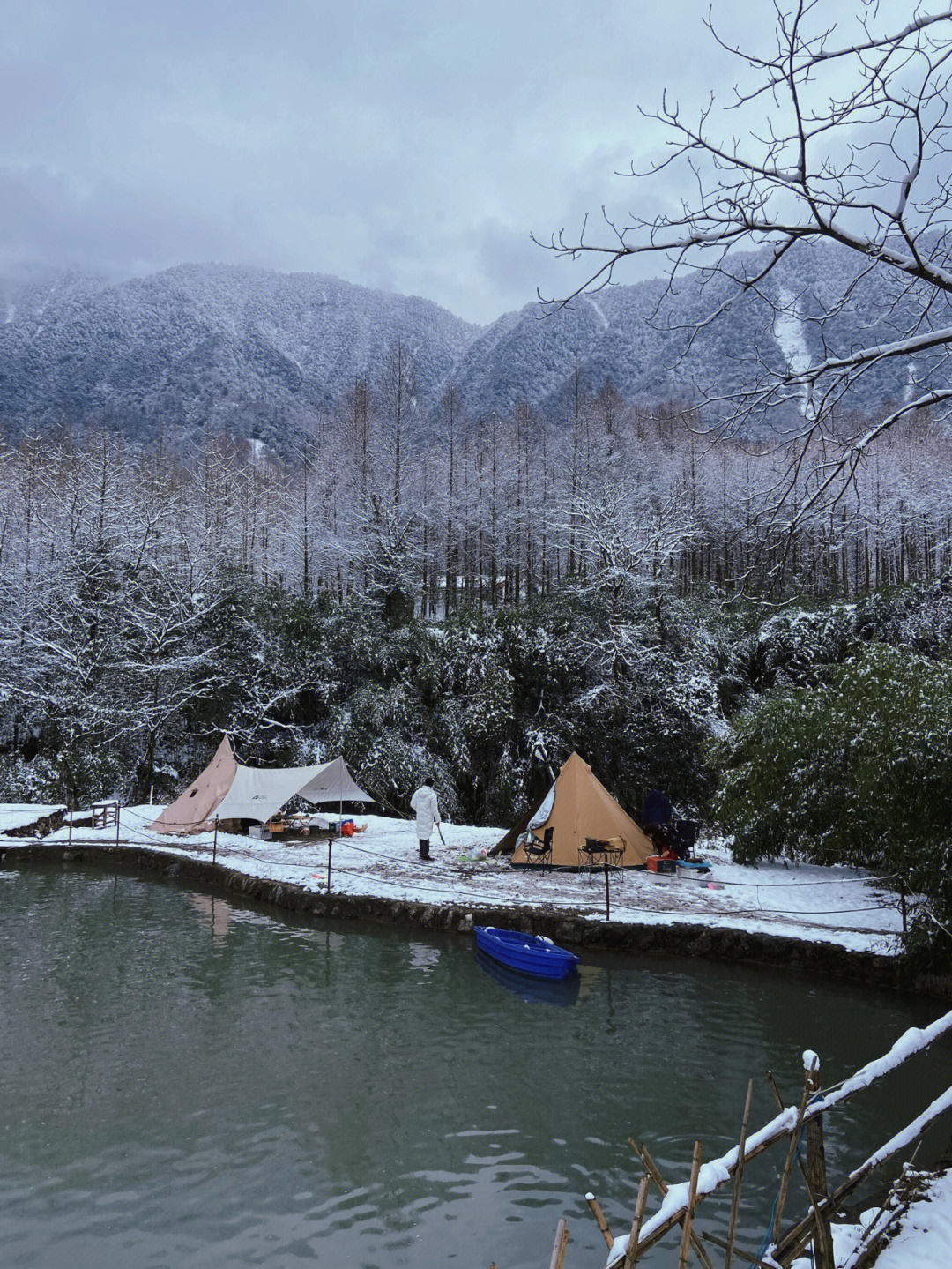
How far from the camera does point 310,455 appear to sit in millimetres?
37062

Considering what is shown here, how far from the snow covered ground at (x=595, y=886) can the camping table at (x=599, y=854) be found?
0.25 m

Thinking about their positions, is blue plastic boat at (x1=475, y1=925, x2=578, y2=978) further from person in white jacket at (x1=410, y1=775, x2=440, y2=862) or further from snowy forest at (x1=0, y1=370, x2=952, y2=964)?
snowy forest at (x1=0, y1=370, x2=952, y2=964)

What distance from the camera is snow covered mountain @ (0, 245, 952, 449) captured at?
234ft

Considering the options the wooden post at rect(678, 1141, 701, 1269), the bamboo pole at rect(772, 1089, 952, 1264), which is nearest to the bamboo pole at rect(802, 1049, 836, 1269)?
the bamboo pole at rect(772, 1089, 952, 1264)

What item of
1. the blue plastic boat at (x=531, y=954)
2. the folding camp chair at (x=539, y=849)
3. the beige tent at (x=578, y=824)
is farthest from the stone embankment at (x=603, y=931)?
the beige tent at (x=578, y=824)

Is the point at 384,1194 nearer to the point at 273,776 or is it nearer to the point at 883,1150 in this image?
the point at 883,1150

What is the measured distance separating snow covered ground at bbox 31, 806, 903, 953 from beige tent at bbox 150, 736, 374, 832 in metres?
0.71

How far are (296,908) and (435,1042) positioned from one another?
4.71m

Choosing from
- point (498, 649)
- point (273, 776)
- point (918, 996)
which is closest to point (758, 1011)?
point (918, 996)

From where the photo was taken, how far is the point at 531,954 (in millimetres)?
8422

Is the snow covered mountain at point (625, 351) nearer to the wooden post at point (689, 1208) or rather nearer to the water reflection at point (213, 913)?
the water reflection at point (213, 913)

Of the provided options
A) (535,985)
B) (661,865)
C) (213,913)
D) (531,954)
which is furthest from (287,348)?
(535,985)

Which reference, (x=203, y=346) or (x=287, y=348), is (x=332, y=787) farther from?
(x=287, y=348)

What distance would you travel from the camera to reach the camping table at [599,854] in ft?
38.3
